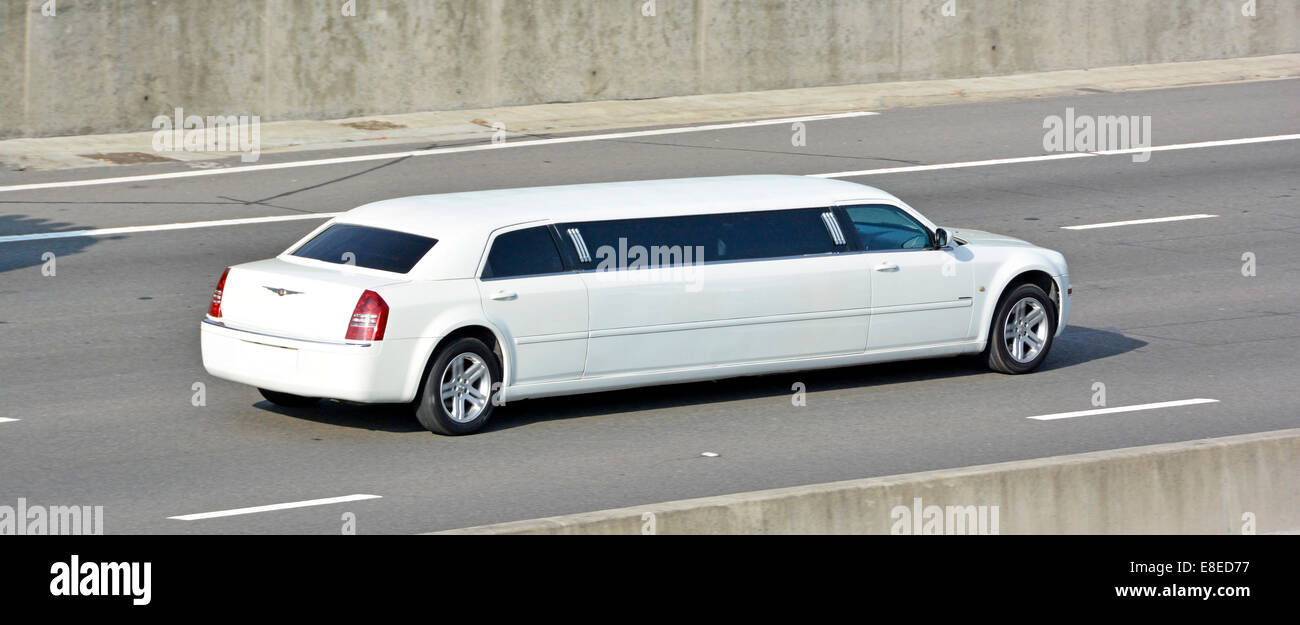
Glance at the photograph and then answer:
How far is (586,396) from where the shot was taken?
12156 millimetres

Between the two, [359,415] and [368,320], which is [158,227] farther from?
[368,320]

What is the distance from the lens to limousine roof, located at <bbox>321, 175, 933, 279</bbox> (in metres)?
10.8

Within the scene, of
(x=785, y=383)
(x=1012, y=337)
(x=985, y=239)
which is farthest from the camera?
(x=985, y=239)

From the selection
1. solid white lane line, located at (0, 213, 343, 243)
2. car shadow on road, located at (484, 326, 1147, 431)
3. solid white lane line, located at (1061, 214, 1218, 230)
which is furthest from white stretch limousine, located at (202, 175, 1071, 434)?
solid white lane line, located at (0, 213, 343, 243)

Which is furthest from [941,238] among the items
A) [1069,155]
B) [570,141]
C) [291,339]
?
[570,141]

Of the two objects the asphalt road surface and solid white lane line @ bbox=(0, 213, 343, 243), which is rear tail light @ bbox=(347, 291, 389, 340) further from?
solid white lane line @ bbox=(0, 213, 343, 243)

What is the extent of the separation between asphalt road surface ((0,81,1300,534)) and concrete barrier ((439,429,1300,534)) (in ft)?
5.44

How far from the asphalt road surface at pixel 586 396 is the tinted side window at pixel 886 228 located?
1.05 m

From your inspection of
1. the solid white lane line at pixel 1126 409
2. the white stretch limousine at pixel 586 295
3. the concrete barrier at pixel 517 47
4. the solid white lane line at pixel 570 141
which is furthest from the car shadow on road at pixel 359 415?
the concrete barrier at pixel 517 47

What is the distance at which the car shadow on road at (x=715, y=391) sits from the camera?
11359mm

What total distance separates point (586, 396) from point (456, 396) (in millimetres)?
1580

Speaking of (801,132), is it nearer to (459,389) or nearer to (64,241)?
(64,241)

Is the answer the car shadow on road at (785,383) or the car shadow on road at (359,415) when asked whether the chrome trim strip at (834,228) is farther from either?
the car shadow on road at (359,415)
